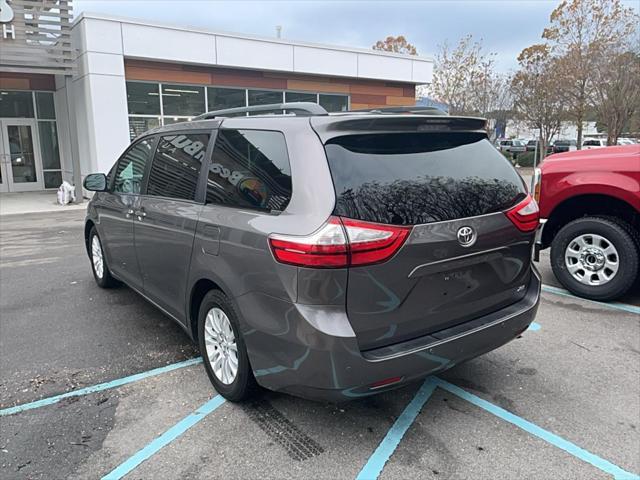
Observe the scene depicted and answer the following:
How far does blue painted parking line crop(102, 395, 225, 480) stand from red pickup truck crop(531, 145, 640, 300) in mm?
3633

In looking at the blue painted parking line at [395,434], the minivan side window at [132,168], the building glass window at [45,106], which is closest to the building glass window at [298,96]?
the building glass window at [45,106]

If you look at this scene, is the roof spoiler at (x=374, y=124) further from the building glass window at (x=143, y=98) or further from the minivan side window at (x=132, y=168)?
the building glass window at (x=143, y=98)

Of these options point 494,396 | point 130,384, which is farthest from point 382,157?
point 130,384

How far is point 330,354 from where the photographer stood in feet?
7.95

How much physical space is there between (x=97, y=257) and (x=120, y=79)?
10242 mm

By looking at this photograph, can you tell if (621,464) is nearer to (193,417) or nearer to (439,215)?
(439,215)

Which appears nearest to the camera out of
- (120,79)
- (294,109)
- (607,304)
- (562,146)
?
(294,109)

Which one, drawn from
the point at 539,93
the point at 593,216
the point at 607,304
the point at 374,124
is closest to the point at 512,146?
the point at 539,93

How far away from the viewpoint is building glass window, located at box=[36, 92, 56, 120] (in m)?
17.2

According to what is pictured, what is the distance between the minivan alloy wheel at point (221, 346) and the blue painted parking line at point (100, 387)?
0.59 meters

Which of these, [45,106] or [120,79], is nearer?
[120,79]

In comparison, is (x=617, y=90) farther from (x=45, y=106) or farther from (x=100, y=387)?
(x=100, y=387)

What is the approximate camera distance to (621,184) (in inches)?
192

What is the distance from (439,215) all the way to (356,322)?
727mm
